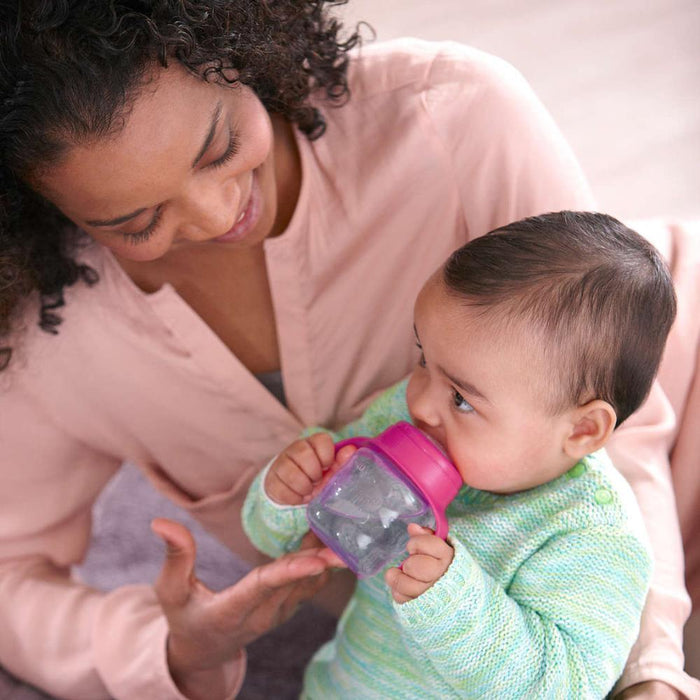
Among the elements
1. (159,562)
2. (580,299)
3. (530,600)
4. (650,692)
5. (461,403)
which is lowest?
(159,562)

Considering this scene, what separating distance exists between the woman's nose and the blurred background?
1.56m

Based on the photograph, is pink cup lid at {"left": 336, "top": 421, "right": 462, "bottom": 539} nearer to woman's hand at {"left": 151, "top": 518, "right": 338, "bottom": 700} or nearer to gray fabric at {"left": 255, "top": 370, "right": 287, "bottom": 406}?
woman's hand at {"left": 151, "top": 518, "right": 338, "bottom": 700}

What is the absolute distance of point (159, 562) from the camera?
220cm

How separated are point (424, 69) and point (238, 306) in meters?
0.49

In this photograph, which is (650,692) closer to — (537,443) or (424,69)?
(537,443)

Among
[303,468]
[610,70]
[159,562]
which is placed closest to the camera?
[303,468]

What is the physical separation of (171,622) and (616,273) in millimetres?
866

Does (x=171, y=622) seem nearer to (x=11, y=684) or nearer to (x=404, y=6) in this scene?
(x=11, y=684)

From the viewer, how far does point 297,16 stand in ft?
4.16

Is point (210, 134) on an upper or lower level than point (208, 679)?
upper

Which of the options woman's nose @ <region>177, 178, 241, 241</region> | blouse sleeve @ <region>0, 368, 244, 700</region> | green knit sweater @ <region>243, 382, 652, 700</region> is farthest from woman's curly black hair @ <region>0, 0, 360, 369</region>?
green knit sweater @ <region>243, 382, 652, 700</region>

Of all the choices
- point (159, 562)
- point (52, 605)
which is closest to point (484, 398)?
point (52, 605)

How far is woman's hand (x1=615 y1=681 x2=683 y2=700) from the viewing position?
1.12 m

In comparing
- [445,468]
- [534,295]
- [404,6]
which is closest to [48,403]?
[445,468]
